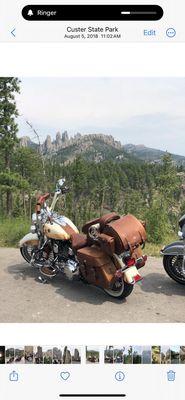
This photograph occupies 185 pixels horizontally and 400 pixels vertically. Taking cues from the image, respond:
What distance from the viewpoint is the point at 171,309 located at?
19.7 feet

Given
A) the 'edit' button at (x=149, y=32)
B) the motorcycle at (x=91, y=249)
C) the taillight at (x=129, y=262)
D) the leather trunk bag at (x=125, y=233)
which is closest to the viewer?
the 'edit' button at (x=149, y=32)

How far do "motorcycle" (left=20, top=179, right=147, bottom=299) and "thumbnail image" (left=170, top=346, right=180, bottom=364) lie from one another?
219 cm

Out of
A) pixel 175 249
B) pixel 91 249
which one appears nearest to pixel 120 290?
pixel 91 249

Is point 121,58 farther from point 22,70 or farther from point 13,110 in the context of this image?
point 13,110

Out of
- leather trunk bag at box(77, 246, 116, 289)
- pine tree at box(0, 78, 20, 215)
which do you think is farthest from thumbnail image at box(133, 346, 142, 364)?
pine tree at box(0, 78, 20, 215)

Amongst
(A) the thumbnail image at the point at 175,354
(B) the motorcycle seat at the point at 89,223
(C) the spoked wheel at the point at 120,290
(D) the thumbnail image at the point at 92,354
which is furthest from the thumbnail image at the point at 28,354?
(B) the motorcycle seat at the point at 89,223

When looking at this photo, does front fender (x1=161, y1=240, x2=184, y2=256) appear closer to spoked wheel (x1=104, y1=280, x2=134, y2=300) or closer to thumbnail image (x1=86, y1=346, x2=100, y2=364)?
spoked wheel (x1=104, y1=280, x2=134, y2=300)

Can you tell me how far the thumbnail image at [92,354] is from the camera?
11.8ft

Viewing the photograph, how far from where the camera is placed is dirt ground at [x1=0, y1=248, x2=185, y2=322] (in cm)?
571

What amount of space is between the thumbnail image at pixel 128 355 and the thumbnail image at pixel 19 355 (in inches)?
37.6

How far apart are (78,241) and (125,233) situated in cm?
108

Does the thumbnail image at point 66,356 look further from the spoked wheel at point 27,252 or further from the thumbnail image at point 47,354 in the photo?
the spoked wheel at point 27,252

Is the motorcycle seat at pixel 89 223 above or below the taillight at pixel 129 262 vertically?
above
